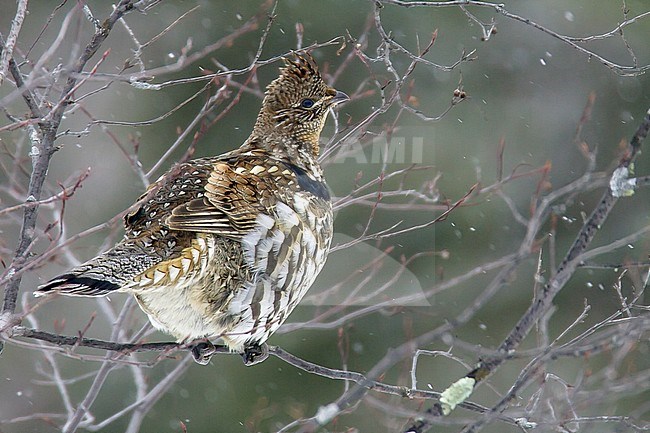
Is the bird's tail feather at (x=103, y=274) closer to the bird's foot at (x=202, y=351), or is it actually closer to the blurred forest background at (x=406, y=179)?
the bird's foot at (x=202, y=351)

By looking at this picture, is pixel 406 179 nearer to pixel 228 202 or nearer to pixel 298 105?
pixel 298 105

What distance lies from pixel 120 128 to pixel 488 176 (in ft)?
14.4

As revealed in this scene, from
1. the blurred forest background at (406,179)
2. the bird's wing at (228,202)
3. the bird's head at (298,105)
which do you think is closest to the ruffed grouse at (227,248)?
the bird's wing at (228,202)

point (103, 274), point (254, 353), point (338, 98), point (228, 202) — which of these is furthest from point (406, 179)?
point (103, 274)

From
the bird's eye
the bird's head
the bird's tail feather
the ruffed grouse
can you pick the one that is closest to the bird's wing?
the ruffed grouse

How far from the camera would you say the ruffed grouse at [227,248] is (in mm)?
3572

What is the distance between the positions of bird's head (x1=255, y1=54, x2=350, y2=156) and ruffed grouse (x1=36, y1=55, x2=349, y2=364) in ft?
0.76

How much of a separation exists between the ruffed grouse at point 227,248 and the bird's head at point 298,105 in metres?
0.23

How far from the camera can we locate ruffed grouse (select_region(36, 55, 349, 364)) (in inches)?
141

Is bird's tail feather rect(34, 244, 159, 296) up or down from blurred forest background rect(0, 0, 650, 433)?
up

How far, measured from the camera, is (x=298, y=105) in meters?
4.50

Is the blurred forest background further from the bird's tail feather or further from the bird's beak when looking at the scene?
the bird's tail feather

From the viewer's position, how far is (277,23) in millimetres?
9453

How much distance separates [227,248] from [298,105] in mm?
1051
